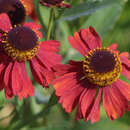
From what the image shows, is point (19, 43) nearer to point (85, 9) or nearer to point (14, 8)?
point (14, 8)

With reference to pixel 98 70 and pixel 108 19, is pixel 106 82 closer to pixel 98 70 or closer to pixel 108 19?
pixel 98 70

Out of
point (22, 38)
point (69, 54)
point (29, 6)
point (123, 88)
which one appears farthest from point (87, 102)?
point (29, 6)

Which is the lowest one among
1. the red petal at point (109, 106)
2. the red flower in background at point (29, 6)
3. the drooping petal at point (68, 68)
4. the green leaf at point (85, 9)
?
the red petal at point (109, 106)

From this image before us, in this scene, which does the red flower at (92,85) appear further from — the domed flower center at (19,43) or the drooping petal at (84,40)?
the domed flower center at (19,43)

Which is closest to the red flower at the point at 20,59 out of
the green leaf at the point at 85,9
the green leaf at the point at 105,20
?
the green leaf at the point at 85,9

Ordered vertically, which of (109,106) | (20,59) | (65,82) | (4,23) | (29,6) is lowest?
(109,106)

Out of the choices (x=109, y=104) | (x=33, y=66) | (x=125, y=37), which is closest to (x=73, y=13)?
(x=33, y=66)
